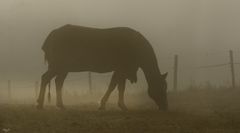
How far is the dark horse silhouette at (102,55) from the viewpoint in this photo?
19062 millimetres

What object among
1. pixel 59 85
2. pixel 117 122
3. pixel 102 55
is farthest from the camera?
pixel 102 55

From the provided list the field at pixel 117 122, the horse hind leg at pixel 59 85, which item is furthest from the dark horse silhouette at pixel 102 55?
the field at pixel 117 122

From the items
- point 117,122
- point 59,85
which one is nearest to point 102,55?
point 59,85

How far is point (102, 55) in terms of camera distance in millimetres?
19266

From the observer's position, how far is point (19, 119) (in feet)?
48.8

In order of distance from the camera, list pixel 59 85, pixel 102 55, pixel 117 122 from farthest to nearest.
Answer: pixel 102 55 < pixel 59 85 < pixel 117 122

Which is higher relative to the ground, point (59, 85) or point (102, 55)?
point (102, 55)

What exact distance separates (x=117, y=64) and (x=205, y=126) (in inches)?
221

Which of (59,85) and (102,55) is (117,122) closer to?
(59,85)

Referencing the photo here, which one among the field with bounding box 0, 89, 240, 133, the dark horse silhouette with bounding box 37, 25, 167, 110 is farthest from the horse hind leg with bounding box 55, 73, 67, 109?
the field with bounding box 0, 89, 240, 133

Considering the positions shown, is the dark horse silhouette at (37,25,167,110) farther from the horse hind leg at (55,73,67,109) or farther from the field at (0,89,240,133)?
the field at (0,89,240,133)

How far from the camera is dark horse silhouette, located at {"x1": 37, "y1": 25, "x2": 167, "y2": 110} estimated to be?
19062mm

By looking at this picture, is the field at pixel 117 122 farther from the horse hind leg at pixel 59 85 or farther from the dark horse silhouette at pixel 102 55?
the dark horse silhouette at pixel 102 55

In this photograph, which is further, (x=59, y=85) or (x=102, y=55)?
(x=102, y=55)
